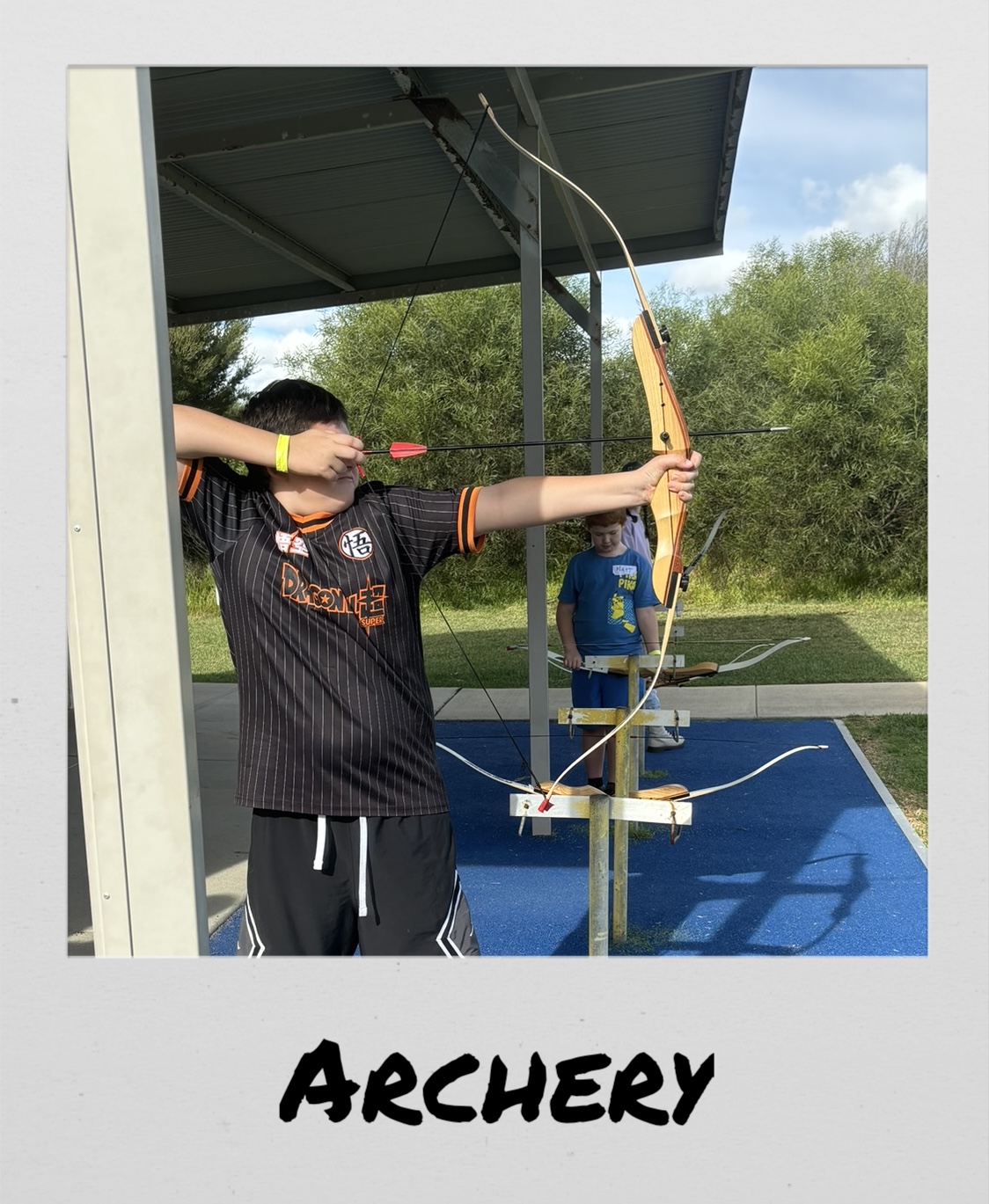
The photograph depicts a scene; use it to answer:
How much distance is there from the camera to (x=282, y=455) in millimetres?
1880

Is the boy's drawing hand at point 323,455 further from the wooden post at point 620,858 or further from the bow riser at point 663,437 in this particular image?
the wooden post at point 620,858

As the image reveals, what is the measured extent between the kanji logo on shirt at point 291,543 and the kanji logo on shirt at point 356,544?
0.06 meters

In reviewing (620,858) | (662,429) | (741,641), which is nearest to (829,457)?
(741,641)

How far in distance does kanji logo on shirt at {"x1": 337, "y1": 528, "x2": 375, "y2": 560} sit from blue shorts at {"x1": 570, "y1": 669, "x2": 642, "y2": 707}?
2.87 m

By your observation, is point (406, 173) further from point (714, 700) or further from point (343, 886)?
point (714, 700)

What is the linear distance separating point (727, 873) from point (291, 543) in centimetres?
292

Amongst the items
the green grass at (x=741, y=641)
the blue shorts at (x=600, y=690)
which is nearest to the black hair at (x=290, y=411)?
the blue shorts at (x=600, y=690)

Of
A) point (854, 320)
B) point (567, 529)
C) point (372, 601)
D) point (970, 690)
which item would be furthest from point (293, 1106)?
point (854, 320)

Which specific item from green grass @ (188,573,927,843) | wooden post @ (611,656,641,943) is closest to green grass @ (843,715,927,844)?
green grass @ (188,573,927,843)

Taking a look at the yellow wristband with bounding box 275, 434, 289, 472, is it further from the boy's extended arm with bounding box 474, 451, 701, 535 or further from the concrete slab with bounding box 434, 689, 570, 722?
the concrete slab with bounding box 434, 689, 570, 722

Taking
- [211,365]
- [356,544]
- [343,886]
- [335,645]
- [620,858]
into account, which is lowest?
[620,858]

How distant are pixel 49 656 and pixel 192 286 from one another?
5.74m

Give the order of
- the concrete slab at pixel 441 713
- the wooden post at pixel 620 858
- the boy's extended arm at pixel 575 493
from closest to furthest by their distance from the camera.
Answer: the boy's extended arm at pixel 575 493 → the wooden post at pixel 620 858 → the concrete slab at pixel 441 713

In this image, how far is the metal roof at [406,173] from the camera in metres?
3.80
